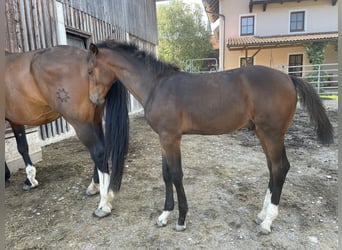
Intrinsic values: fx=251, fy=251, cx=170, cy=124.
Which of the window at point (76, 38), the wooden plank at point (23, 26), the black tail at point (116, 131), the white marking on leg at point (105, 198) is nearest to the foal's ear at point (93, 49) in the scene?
the black tail at point (116, 131)

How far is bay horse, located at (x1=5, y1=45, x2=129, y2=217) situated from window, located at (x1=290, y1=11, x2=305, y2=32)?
50.9ft

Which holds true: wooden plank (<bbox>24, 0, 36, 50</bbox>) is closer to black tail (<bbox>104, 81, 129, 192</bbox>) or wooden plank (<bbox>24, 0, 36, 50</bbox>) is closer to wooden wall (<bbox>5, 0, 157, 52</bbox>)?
wooden wall (<bbox>5, 0, 157, 52</bbox>)

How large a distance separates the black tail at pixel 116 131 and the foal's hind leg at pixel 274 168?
50.0 inches

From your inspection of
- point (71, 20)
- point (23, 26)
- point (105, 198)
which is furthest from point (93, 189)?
point (71, 20)

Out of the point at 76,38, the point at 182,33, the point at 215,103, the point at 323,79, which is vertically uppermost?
the point at 182,33

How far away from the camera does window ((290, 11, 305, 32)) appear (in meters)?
14.8

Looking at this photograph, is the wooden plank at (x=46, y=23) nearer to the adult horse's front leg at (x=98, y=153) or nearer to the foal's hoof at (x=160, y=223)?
the adult horse's front leg at (x=98, y=153)

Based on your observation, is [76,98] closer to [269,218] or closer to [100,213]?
[100,213]

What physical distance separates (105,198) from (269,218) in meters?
1.50

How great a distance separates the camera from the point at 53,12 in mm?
4766

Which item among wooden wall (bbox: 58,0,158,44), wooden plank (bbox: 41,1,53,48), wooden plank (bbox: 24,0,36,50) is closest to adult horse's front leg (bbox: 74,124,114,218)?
wooden plank (bbox: 24,0,36,50)

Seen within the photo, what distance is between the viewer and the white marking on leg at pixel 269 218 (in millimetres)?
2055

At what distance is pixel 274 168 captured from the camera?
2061 mm

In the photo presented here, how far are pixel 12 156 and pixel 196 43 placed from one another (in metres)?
18.5
